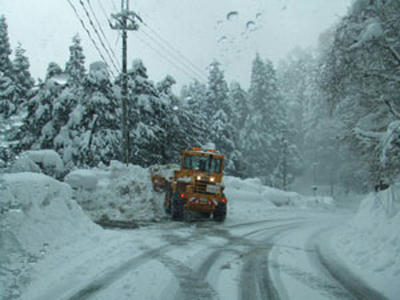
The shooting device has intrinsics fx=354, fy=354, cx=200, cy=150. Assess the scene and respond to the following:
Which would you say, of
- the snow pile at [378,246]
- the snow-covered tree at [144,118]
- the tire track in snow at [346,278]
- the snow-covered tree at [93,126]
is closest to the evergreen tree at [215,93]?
the snow-covered tree at [144,118]

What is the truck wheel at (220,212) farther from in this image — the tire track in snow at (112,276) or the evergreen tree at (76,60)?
the evergreen tree at (76,60)

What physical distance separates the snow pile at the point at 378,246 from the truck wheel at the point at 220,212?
15.8 ft

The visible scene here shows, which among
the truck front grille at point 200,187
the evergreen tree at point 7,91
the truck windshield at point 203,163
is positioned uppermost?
the evergreen tree at point 7,91

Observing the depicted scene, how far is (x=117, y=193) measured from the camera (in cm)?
1570

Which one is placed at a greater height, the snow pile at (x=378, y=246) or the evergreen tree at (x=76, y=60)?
the evergreen tree at (x=76, y=60)

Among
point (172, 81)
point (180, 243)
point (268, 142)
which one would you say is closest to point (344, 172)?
point (268, 142)

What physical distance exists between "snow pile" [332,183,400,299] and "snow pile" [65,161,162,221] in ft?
26.2

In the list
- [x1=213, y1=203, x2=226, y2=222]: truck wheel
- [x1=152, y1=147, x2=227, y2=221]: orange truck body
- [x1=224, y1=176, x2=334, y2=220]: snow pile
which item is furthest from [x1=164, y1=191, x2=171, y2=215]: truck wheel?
[x1=224, y1=176, x2=334, y2=220]: snow pile

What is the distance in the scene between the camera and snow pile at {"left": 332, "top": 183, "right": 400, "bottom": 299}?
235 inches

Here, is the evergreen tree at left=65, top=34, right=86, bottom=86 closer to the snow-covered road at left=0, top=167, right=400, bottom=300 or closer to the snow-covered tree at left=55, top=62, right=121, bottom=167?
the snow-covered tree at left=55, top=62, right=121, bottom=167

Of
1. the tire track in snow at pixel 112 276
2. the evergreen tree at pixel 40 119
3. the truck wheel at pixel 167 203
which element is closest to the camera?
the tire track in snow at pixel 112 276

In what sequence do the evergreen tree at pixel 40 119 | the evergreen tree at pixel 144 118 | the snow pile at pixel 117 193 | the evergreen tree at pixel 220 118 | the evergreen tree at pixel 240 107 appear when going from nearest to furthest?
the snow pile at pixel 117 193
the evergreen tree at pixel 40 119
the evergreen tree at pixel 144 118
the evergreen tree at pixel 220 118
the evergreen tree at pixel 240 107

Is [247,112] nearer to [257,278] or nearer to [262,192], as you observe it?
[262,192]

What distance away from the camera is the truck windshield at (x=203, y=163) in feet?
50.0
